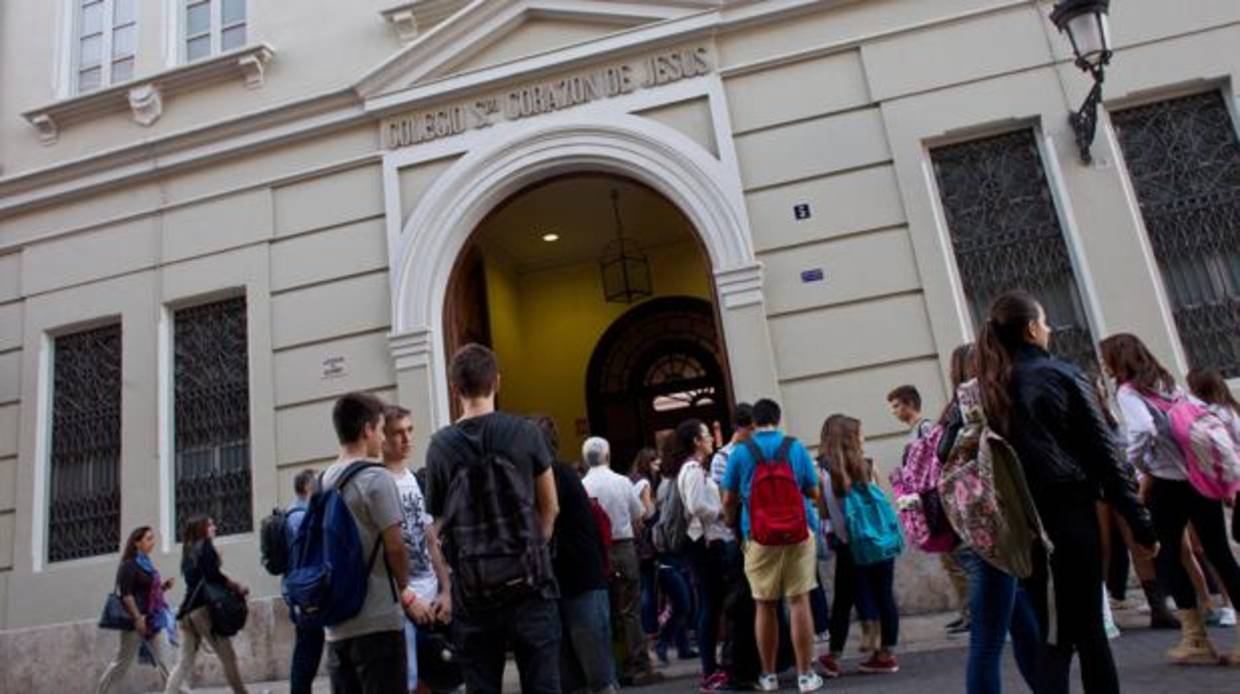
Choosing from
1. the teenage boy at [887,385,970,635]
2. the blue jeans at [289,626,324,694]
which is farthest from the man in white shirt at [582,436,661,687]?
the blue jeans at [289,626,324,694]

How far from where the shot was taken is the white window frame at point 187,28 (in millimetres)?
10602

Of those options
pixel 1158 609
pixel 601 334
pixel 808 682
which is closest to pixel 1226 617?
pixel 1158 609

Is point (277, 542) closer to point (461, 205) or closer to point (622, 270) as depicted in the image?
point (461, 205)

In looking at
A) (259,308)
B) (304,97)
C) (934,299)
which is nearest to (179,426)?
(259,308)

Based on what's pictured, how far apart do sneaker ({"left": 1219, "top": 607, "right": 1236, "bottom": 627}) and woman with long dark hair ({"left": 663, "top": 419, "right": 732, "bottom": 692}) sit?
317 cm

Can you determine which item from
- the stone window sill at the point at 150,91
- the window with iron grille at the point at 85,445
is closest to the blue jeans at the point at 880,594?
the window with iron grille at the point at 85,445

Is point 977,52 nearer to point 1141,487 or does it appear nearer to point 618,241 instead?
point 1141,487

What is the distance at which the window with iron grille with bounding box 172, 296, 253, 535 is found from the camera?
9.23m

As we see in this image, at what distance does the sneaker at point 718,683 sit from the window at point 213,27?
8.93 metres

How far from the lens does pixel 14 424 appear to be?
32.6 feet

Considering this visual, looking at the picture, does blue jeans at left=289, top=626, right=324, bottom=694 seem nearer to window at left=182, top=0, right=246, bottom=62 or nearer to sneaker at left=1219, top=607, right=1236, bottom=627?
sneaker at left=1219, top=607, right=1236, bottom=627

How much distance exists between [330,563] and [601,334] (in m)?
10.3

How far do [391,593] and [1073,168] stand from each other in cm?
700

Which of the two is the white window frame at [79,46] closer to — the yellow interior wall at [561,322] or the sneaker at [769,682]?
the yellow interior wall at [561,322]
